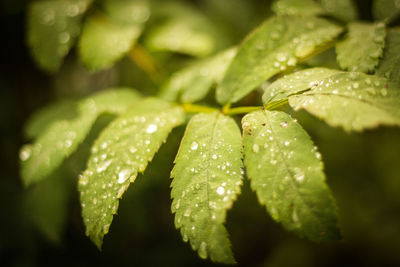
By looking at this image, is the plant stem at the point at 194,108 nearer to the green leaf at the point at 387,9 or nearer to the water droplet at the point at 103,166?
the water droplet at the point at 103,166

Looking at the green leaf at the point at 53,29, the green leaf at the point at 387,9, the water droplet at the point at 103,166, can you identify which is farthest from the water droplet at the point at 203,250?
the green leaf at the point at 53,29

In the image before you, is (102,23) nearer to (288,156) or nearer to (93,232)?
(93,232)

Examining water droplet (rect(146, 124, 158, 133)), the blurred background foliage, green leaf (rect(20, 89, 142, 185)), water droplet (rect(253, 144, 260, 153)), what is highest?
water droplet (rect(253, 144, 260, 153))

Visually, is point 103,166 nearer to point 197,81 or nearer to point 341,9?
point 197,81

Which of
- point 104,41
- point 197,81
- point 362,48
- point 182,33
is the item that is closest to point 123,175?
point 197,81

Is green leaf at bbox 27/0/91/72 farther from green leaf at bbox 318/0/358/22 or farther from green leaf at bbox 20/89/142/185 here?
green leaf at bbox 318/0/358/22

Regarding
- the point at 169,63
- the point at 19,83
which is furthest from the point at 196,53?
the point at 19,83

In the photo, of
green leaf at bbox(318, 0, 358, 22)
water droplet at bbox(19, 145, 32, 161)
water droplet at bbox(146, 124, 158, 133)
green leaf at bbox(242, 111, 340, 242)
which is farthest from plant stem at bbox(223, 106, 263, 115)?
water droplet at bbox(19, 145, 32, 161)

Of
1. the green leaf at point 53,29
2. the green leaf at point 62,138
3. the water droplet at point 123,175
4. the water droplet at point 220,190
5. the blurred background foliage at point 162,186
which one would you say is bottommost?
the blurred background foliage at point 162,186
